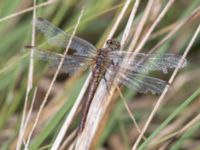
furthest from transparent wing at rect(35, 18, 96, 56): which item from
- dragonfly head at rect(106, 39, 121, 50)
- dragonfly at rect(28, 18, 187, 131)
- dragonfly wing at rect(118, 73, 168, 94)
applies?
dragonfly wing at rect(118, 73, 168, 94)

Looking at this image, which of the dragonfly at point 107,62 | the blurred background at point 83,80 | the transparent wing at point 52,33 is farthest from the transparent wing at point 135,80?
the transparent wing at point 52,33

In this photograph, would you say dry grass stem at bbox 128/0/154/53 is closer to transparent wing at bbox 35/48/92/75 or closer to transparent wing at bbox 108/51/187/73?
transparent wing at bbox 108/51/187/73

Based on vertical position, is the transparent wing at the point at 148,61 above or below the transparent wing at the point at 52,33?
above

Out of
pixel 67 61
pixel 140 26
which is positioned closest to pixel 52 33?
pixel 67 61

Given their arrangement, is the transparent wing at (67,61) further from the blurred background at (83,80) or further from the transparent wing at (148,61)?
the transparent wing at (148,61)

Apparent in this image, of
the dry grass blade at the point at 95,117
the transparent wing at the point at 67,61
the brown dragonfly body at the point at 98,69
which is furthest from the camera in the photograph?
the transparent wing at the point at 67,61

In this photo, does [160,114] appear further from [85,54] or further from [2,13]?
[2,13]
